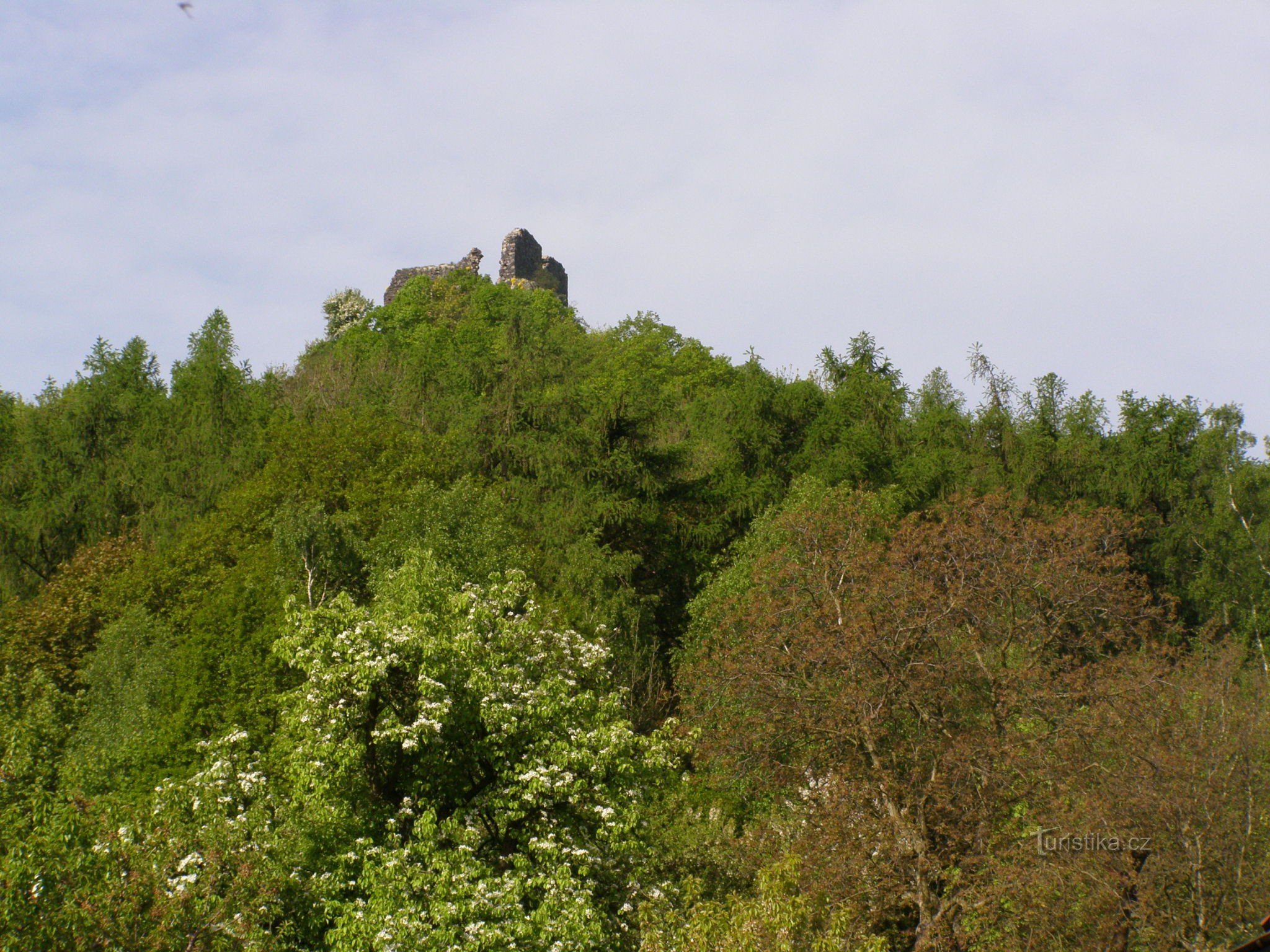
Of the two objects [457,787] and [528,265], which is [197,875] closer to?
[457,787]

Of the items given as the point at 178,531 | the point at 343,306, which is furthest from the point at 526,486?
the point at 343,306

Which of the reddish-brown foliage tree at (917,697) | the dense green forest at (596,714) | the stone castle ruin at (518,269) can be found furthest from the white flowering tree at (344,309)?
the reddish-brown foliage tree at (917,697)

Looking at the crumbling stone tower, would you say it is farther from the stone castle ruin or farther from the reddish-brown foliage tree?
the reddish-brown foliage tree

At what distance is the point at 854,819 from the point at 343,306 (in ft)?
243

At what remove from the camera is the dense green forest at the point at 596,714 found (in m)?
15.1

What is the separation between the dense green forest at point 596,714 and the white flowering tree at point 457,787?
0.07 meters

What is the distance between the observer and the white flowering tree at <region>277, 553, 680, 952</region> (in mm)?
15805

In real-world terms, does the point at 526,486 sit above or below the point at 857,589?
above

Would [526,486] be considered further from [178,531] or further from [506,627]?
[506,627]

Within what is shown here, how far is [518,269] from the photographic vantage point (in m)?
94.3

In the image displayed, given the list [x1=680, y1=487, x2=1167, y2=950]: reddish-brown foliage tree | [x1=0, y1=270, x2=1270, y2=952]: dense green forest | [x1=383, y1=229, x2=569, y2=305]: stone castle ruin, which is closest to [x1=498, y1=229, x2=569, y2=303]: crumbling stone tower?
[x1=383, y1=229, x2=569, y2=305]: stone castle ruin

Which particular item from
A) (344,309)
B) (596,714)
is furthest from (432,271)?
(596,714)

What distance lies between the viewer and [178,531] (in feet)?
125

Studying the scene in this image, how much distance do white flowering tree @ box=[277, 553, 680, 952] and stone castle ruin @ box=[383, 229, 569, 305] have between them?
227ft
